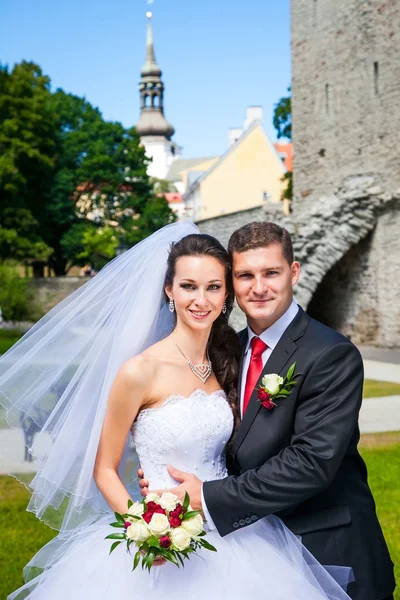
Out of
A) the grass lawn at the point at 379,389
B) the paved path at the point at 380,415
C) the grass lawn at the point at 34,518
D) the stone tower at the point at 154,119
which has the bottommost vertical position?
the grass lawn at the point at 379,389

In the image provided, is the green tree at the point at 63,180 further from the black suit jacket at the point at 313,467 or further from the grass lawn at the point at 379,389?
the black suit jacket at the point at 313,467

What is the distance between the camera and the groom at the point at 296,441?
8.86 ft

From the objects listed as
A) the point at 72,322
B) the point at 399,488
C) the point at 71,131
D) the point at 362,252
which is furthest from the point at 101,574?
the point at 71,131

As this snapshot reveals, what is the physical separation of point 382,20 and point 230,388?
1814 cm

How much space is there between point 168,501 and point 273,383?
1.84 ft

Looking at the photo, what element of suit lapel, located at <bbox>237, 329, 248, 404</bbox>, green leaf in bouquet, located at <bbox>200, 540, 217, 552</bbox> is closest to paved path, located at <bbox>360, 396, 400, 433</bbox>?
suit lapel, located at <bbox>237, 329, 248, 404</bbox>

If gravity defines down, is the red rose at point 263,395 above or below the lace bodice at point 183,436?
above

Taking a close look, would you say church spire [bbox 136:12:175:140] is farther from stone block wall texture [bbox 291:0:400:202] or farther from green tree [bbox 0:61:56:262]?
stone block wall texture [bbox 291:0:400:202]

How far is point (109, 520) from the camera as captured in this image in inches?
126

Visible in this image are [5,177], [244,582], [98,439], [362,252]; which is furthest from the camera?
[5,177]

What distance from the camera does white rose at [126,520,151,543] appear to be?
252 cm

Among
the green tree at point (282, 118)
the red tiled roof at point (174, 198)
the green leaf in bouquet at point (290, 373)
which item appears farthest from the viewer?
the red tiled roof at point (174, 198)

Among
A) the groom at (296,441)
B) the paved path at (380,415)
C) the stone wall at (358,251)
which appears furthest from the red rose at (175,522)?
the stone wall at (358,251)

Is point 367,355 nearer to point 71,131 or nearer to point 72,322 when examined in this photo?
point 72,322
